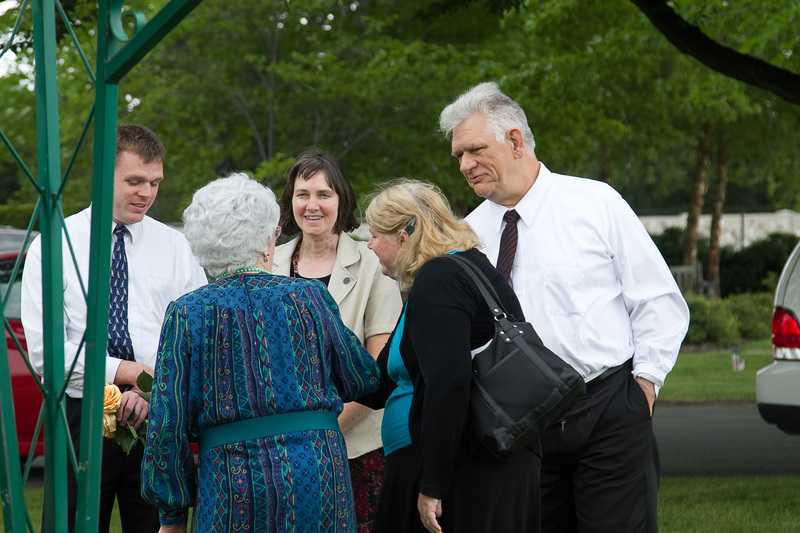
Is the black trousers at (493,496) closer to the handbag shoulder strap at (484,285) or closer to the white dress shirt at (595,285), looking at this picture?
the handbag shoulder strap at (484,285)

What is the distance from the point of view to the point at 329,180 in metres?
3.94

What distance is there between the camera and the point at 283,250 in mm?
4070

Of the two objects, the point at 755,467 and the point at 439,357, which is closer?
the point at 439,357

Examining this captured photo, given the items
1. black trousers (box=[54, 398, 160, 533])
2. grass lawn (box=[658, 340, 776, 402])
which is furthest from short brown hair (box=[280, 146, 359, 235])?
grass lawn (box=[658, 340, 776, 402])

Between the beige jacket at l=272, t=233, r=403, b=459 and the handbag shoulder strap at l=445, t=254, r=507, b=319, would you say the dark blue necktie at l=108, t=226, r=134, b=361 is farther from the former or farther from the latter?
the handbag shoulder strap at l=445, t=254, r=507, b=319

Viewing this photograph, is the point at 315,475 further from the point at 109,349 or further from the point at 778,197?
the point at 778,197

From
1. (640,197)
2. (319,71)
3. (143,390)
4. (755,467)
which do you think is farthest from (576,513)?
(640,197)

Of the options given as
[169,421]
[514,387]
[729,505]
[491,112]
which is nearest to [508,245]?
[491,112]

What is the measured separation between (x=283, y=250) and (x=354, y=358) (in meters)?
1.34

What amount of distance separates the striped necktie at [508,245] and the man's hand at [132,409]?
4.27ft

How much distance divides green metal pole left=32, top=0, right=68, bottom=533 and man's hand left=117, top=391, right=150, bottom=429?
79cm

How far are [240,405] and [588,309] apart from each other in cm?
129

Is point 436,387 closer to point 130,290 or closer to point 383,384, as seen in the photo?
point 383,384

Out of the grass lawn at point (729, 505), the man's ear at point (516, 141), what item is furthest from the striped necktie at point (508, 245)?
the grass lawn at point (729, 505)
